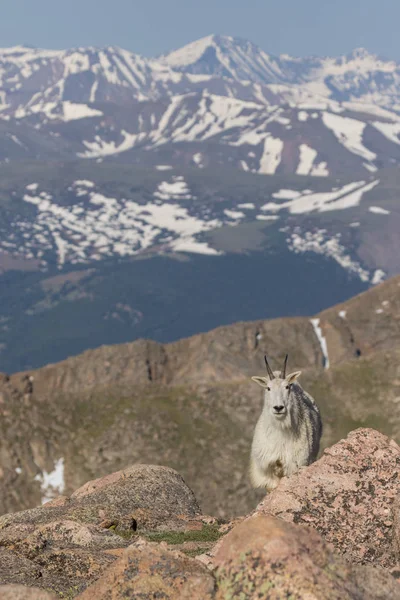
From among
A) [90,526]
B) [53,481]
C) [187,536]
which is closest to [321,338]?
[53,481]

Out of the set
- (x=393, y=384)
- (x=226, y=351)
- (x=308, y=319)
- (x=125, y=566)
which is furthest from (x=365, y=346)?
(x=125, y=566)

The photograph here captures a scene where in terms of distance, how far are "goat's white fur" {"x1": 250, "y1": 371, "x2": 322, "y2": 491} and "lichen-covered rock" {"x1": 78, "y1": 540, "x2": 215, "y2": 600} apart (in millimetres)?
13431

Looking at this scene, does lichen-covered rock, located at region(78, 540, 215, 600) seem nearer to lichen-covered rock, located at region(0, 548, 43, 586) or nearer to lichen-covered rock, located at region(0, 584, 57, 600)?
lichen-covered rock, located at region(0, 584, 57, 600)

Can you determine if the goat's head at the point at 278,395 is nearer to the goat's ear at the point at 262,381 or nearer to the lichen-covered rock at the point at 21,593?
the goat's ear at the point at 262,381

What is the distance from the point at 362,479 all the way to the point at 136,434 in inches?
2855

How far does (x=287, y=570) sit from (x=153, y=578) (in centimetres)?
291

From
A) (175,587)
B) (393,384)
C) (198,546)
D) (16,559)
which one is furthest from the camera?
(393,384)

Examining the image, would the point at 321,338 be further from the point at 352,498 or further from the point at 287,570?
the point at 287,570

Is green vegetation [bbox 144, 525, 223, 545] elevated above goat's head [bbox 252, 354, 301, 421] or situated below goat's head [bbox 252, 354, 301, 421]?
below

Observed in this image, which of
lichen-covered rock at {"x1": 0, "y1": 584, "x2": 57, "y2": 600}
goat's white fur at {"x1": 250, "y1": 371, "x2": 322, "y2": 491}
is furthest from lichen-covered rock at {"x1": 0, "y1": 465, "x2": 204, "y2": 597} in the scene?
goat's white fur at {"x1": 250, "y1": 371, "x2": 322, "y2": 491}

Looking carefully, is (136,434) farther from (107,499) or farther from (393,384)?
(107,499)

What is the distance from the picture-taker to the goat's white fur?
89.8ft

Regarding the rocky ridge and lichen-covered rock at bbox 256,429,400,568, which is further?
lichen-covered rock at bbox 256,429,400,568

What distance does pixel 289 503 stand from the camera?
18.6 m
